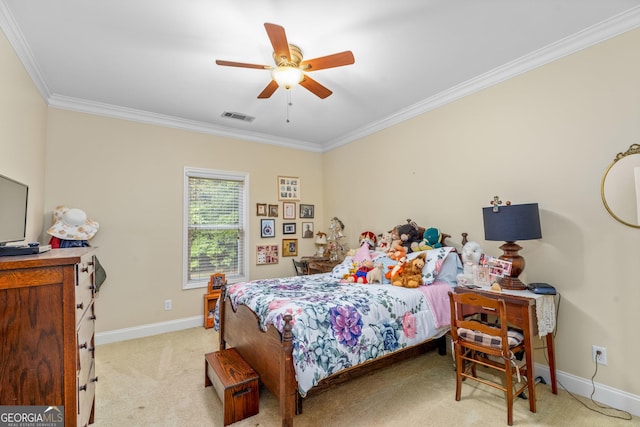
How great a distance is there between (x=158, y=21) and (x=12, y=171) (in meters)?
1.65

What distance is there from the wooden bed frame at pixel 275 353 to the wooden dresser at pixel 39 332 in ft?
3.29

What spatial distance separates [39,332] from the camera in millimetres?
1245

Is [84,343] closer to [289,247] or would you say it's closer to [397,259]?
[397,259]

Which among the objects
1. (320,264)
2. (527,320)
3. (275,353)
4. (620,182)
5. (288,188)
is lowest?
(275,353)

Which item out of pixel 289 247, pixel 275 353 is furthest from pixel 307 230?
pixel 275 353

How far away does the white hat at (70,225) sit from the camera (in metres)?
3.00

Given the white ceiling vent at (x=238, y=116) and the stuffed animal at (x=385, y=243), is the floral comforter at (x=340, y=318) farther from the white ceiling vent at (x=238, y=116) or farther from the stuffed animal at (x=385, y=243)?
the white ceiling vent at (x=238, y=116)

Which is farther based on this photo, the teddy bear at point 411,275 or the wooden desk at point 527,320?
the teddy bear at point 411,275

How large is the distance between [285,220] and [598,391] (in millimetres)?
3841

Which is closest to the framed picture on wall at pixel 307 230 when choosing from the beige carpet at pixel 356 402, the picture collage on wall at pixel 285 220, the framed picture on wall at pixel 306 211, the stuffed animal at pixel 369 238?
the picture collage on wall at pixel 285 220

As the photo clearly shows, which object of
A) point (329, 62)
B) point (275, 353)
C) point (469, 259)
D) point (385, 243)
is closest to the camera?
point (275, 353)

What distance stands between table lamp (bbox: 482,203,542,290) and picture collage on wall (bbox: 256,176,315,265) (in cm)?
297

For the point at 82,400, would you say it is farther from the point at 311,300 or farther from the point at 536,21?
the point at 536,21

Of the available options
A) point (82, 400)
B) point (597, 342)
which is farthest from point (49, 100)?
point (597, 342)
